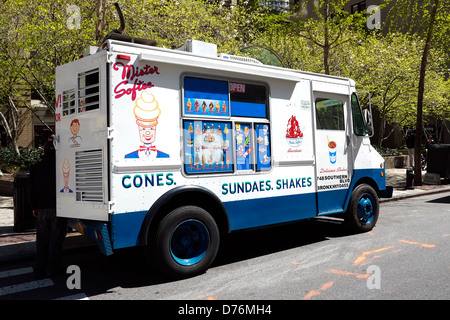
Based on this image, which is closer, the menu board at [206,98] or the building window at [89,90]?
the building window at [89,90]

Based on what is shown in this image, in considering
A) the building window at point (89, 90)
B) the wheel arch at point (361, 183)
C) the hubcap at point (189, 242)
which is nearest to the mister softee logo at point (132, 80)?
the building window at point (89, 90)

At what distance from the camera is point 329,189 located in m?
6.73

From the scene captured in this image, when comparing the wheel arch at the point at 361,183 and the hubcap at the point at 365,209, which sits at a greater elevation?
the wheel arch at the point at 361,183

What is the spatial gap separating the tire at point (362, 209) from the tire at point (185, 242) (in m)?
3.13

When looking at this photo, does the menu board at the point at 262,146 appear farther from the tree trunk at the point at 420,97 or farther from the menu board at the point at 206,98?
the tree trunk at the point at 420,97

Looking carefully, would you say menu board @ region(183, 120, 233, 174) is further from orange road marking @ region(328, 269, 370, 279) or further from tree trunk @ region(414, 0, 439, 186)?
tree trunk @ region(414, 0, 439, 186)

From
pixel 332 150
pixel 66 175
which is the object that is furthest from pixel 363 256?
pixel 66 175

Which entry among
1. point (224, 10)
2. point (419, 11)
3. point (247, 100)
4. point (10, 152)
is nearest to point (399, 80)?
point (419, 11)

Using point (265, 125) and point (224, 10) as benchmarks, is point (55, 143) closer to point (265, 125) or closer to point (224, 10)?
point (265, 125)

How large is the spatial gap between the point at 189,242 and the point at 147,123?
5.37ft

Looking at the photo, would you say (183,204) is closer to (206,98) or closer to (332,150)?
(206,98)

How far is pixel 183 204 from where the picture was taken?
16.6 feet

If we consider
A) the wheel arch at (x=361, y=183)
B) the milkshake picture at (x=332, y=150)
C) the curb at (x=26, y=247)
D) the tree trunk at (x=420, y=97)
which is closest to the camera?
the curb at (x=26, y=247)

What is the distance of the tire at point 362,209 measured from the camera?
7.15 m
